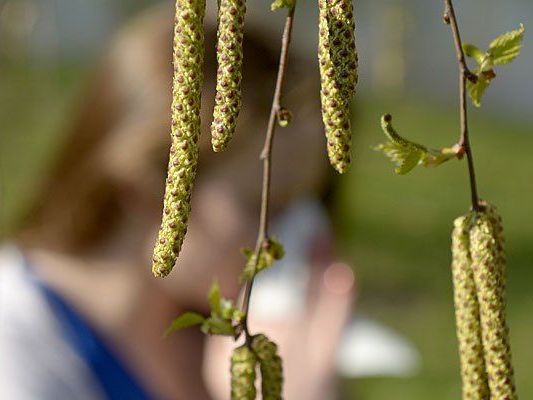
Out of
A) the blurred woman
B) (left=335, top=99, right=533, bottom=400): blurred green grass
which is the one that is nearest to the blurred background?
(left=335, top=99, right=533, bottom=400): blurred green grass

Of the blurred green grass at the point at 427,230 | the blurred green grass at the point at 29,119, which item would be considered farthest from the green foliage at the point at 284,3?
the blurred green grass at the point at 29,119

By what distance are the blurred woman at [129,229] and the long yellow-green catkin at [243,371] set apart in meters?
1.23

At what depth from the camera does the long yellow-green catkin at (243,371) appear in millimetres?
735

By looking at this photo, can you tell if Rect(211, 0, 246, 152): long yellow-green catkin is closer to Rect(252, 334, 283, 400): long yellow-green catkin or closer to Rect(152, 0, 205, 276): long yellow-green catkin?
Rect(152, 0, 205, 276): long yellow-green catkin

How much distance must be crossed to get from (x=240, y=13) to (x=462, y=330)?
0.84 ft

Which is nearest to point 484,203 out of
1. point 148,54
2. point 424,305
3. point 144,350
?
point 148,54

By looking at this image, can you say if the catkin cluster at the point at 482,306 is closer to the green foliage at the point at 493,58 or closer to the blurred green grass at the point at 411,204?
the green foliage at the point at 493,58

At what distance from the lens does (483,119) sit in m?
8.58

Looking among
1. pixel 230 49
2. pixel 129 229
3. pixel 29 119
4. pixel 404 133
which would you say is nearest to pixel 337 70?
pixel 230 49

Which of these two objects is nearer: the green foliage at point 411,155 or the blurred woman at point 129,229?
the green foliage at point 411,155

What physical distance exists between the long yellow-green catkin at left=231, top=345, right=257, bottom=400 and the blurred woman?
4.03ft

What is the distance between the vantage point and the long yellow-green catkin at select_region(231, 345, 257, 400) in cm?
74

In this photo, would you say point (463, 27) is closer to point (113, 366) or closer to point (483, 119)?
point (483, 119)

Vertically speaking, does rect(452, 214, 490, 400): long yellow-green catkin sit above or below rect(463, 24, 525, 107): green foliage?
below
